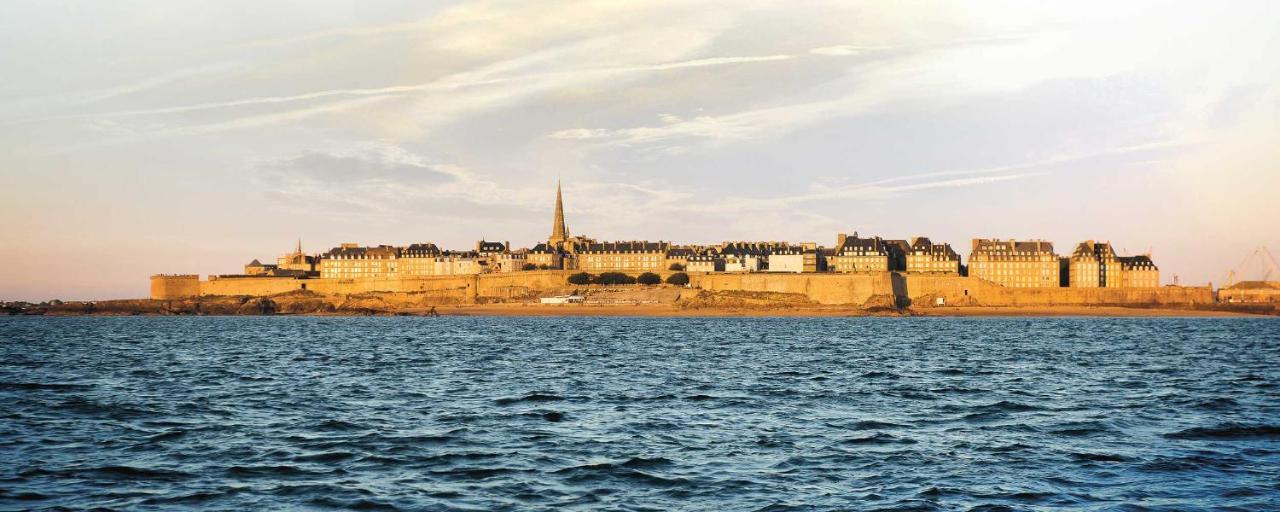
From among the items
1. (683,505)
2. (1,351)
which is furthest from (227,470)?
(1,351)

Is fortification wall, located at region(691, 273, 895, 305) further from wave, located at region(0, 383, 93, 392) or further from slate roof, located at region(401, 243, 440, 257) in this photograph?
wave, located at region(0, 383, 93, 392)

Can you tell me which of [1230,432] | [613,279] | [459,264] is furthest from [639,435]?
[459,264]

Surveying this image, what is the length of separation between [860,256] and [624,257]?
3122 centimetres

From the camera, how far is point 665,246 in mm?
153125

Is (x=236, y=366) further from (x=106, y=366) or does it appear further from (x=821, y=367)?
(x=821, y=367)

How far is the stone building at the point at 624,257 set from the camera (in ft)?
489

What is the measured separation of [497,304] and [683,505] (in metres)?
115

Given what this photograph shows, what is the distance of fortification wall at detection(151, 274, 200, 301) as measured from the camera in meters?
140

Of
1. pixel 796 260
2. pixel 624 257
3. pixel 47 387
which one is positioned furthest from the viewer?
pixel 624 257

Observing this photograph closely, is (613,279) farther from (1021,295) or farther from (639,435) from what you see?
(639,435)

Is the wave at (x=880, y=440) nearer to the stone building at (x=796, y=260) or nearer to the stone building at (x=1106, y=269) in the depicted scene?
the stone building at (x=796, y=260)

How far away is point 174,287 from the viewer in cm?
14112

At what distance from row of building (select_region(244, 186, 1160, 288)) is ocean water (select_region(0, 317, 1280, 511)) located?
102 metres

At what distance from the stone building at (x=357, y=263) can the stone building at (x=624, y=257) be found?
27339 mm
